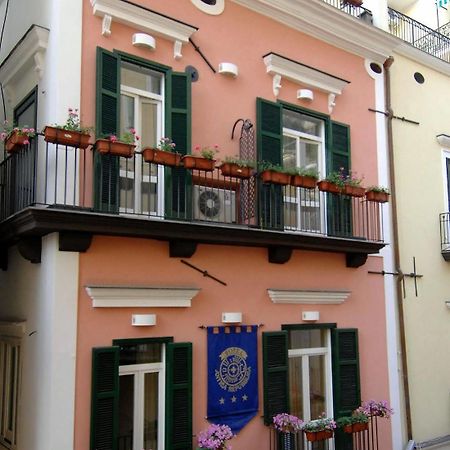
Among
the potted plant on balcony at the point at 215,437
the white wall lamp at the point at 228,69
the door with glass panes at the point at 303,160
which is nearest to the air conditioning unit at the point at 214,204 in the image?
the door with glass panes at the point at 303,160

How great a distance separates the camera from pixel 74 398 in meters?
6.85

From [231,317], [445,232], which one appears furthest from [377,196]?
[231,317]

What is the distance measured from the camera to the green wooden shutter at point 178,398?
7485 millimetres

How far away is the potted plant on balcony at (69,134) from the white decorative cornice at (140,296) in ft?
5.70

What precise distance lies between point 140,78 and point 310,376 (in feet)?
17.2

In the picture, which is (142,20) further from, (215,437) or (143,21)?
(215,437)

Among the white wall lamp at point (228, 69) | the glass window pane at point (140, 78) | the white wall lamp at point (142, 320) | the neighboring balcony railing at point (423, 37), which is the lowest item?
the white wall lamp at point (142, 320)

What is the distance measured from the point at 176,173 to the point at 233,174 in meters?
0.79

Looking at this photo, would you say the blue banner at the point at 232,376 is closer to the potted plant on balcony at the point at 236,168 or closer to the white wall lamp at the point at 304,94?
the potted plant on balcony at the point at 236,168

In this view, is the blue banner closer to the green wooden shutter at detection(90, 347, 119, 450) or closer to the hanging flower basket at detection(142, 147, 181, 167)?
the green wooden shutter at detection(90, 347, 119, 450)

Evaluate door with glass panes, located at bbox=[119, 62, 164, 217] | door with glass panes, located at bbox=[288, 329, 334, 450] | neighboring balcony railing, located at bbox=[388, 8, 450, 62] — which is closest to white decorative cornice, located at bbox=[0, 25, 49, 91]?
door with glass panes, located at bbox=[119, 62, 164, 217]

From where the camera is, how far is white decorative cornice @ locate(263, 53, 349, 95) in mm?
9367

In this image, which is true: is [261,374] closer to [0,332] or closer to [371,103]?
[0,332]

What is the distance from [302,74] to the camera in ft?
31.9
